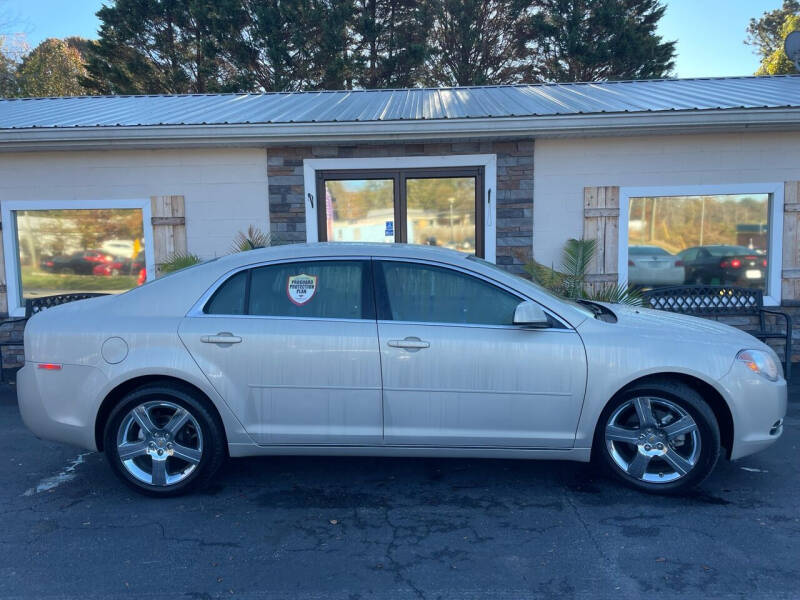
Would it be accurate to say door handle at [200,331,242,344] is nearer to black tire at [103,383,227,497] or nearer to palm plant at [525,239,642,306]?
black tire at [103,383,227,497]

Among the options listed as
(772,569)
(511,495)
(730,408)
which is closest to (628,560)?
(772,569)

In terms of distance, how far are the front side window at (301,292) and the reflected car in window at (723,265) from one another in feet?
17.6

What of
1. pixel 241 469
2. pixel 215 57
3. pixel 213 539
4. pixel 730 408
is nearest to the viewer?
pixel 213 539

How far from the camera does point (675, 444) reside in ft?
13.3

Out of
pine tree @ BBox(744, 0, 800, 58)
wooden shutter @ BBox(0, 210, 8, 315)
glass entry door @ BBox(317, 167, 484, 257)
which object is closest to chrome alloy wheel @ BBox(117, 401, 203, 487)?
glass entry door @ BBox(317, 167, 484, 257)

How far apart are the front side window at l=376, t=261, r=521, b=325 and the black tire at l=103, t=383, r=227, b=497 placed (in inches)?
49.9

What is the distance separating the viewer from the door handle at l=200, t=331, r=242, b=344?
402cm

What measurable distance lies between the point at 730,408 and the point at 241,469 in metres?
3.24

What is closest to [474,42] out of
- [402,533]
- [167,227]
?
[167,227]

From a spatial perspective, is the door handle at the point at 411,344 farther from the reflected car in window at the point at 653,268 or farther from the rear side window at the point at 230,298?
the reflected car in window at the point at 653,268

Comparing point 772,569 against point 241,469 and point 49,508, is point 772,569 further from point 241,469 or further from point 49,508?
point 49,508

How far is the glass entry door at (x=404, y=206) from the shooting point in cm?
789

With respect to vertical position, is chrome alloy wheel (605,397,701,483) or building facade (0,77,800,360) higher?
building facade (0,77,800,360)

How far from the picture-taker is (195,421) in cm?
408
